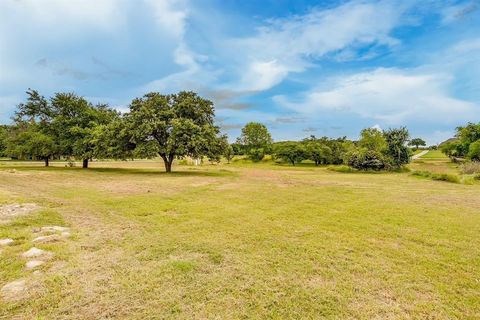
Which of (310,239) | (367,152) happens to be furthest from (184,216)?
(367,152)

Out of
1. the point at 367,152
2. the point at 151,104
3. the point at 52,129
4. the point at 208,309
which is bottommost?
the point at 208,309

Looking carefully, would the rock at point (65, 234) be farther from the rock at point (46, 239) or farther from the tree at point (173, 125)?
the tree at point (173, 125)

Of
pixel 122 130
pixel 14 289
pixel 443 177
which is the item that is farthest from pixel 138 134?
pixel 443 177

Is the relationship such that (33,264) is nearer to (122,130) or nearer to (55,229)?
(55,229)

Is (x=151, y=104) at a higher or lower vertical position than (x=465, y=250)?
higher

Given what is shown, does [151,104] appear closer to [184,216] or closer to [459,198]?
[184,216]

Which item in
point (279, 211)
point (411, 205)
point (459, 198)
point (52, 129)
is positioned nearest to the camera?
point (279, 211)

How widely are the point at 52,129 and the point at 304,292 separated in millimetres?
33275

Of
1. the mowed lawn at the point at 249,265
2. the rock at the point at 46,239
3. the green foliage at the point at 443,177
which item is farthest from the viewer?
the green foliage at the point at 443,177

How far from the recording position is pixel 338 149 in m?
46.9

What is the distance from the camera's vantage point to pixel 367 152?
33.3m

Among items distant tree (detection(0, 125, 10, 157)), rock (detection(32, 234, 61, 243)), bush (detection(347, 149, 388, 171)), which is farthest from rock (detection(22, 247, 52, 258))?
bush (detection(347, 149, 388, 171))

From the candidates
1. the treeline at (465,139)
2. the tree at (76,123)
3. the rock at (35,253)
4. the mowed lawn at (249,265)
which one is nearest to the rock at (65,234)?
the mowed lawn at (249,265)

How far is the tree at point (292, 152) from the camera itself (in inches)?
1932
